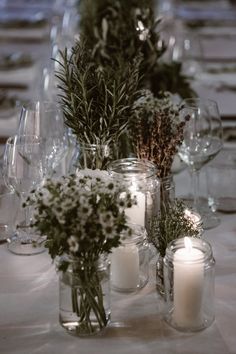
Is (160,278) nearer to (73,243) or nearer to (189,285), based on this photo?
(189,285)

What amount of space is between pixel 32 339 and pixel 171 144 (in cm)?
57

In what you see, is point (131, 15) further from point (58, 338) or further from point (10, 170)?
point (58, 338)

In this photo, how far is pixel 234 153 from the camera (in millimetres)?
2023

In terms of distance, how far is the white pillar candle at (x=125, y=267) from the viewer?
1407mm

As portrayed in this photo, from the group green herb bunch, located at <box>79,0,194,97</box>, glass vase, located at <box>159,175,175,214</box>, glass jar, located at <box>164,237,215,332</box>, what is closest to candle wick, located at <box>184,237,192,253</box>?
glass jar, located at <box>164,237,215,332</box>

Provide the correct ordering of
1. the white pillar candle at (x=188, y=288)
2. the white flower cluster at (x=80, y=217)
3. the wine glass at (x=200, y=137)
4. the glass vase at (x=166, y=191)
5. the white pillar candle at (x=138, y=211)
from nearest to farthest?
1. the white flower cluster at (x=80, y=217)
2. the white pillar candle at (x=188, y=288)
3. the white pillar candle at (x=138, y=211)
4. the glass vase at (x=166, y=191)
5. the wine glass at (x=200, y=137)

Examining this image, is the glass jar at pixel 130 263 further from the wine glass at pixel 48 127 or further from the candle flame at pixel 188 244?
the wine glass at pixel 48 127

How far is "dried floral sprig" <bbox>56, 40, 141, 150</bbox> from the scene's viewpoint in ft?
5.10

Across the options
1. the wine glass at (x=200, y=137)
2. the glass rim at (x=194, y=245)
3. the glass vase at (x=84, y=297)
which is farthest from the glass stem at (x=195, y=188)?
the glass vase at (x=84, y=297)

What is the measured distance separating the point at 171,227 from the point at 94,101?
1.23 ft

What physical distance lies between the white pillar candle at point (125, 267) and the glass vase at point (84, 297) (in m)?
0.15

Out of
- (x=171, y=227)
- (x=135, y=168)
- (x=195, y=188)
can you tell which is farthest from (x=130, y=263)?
(x=195, y=188)

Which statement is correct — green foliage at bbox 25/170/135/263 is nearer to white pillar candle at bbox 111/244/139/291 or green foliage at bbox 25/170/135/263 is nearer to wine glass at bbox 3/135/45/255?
white pillar candle at bbox 111/244/139/291

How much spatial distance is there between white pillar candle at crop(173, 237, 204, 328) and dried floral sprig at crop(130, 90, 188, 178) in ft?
1.25
